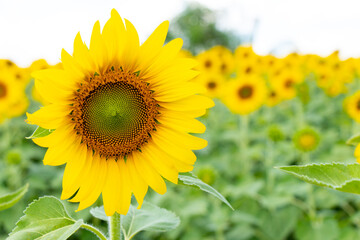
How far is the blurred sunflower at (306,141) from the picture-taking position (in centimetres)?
285

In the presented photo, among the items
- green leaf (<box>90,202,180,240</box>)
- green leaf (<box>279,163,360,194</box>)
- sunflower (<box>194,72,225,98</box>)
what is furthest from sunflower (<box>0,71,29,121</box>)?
green leaf (<box>279,163,360,194</box>)

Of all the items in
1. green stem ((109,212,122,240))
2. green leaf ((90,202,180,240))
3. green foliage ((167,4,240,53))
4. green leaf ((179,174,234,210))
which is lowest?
green foliage ((167,4,240,53))

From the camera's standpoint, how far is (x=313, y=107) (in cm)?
557

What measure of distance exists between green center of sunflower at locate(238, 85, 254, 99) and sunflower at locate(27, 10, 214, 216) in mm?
3069

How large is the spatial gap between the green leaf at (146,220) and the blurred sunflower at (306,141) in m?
1.93

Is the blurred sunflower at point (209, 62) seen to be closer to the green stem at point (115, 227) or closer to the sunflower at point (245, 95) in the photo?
the sunflower at point (245, 95)

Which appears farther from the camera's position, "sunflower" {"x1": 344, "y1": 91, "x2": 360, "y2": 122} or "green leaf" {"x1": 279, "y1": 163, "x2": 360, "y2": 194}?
"sunflower" {"x1": 344, "y1": 91, "x2": 360, "y2": 122}

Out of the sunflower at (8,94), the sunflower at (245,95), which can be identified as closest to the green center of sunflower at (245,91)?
the sunflower at (245,95)

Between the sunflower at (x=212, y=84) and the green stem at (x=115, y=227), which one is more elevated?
the green stem at (x=115, y=227)

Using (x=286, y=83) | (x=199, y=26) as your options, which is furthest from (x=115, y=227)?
(x=199, y=26)

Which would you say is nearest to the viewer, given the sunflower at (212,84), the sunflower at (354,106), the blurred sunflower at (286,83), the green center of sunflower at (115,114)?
the green center of sunflower at (115,114)

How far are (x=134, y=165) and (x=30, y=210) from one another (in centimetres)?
27

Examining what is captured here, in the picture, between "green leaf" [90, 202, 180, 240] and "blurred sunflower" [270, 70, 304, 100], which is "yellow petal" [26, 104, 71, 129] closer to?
"green leaf" [90, 202, 180, 240]

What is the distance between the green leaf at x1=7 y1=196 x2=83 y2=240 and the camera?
2.81ft
